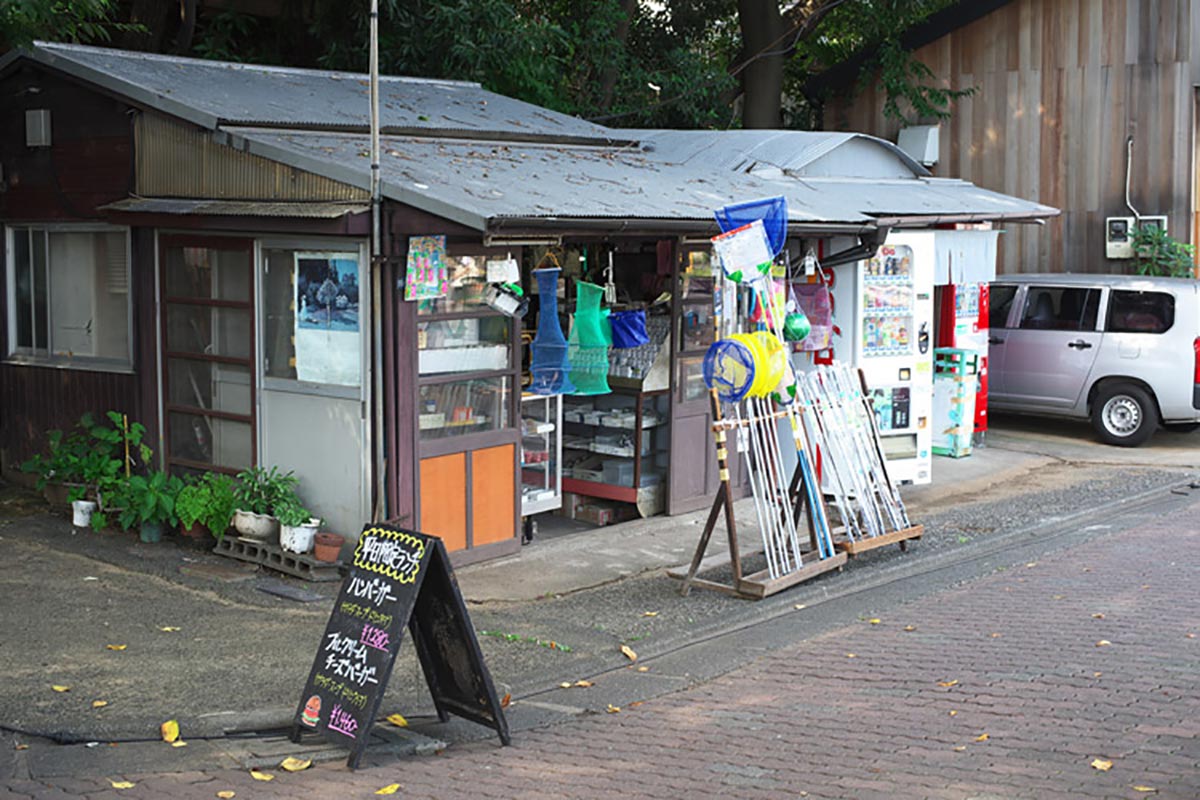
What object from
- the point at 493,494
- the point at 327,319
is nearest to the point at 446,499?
Answer: the point at 493,494

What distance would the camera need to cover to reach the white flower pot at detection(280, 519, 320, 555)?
9664mm

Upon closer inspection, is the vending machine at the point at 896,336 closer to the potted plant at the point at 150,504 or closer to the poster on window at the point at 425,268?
the poster on window at the point at 425,268

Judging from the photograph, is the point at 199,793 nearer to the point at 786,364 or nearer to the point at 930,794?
the point at 930,794

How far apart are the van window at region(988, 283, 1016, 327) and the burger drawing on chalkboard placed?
38.6 feet

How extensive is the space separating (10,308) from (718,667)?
7247 millimetres

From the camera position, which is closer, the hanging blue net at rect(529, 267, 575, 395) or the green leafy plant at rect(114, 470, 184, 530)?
the green leafy plant at rect(114, 470, 184, 530)

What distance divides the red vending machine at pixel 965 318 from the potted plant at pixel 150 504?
7.99m

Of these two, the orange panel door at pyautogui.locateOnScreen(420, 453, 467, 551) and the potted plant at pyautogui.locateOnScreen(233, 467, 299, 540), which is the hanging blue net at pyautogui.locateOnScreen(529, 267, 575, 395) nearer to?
the orange panel door at pyautogui.locateOnScreen(420, 453, 467, 551)

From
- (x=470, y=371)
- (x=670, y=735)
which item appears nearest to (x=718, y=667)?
(x=670, y=735)

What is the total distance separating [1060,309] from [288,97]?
9271 mm

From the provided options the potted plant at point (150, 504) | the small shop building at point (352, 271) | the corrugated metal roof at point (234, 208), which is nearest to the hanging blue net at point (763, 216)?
the small shop building at point (352, 271)

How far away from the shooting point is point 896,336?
41.7 feet

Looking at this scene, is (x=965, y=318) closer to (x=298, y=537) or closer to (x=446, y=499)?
(x=446, y=499)

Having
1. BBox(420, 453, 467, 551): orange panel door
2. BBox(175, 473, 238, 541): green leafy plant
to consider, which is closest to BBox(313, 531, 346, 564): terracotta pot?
BBox(420, 453, 467, 551): orange panel door
